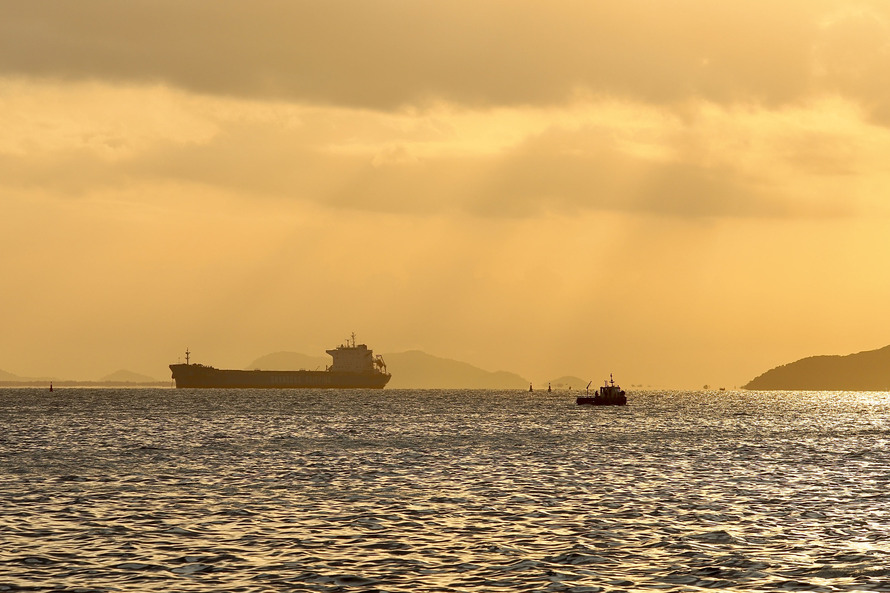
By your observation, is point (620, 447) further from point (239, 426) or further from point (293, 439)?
point (239, 426)

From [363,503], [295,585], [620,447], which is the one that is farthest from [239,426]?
[295,585]

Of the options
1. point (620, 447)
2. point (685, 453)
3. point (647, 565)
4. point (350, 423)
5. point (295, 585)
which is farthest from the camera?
point (350, 423)

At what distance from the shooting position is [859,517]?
37688mm

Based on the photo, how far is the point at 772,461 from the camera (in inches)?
2618

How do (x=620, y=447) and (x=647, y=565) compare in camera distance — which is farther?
(x=620, y=447)

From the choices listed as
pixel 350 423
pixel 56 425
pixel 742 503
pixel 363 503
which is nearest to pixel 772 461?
pixel 742 503

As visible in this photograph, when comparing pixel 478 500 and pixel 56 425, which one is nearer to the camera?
pixel 478 500

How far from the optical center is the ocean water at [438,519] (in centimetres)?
2612

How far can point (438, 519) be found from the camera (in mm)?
36188

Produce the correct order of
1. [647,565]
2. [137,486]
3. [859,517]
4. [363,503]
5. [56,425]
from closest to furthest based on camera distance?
[647,565] < [859,517] < [363,503] < [137,486] < [56,425]

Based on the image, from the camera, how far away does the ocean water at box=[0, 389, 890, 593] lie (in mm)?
26125

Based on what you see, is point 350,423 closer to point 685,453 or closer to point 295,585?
point 685,453

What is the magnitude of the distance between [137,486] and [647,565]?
27479 millimetres

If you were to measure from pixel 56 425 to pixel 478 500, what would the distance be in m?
79.9
